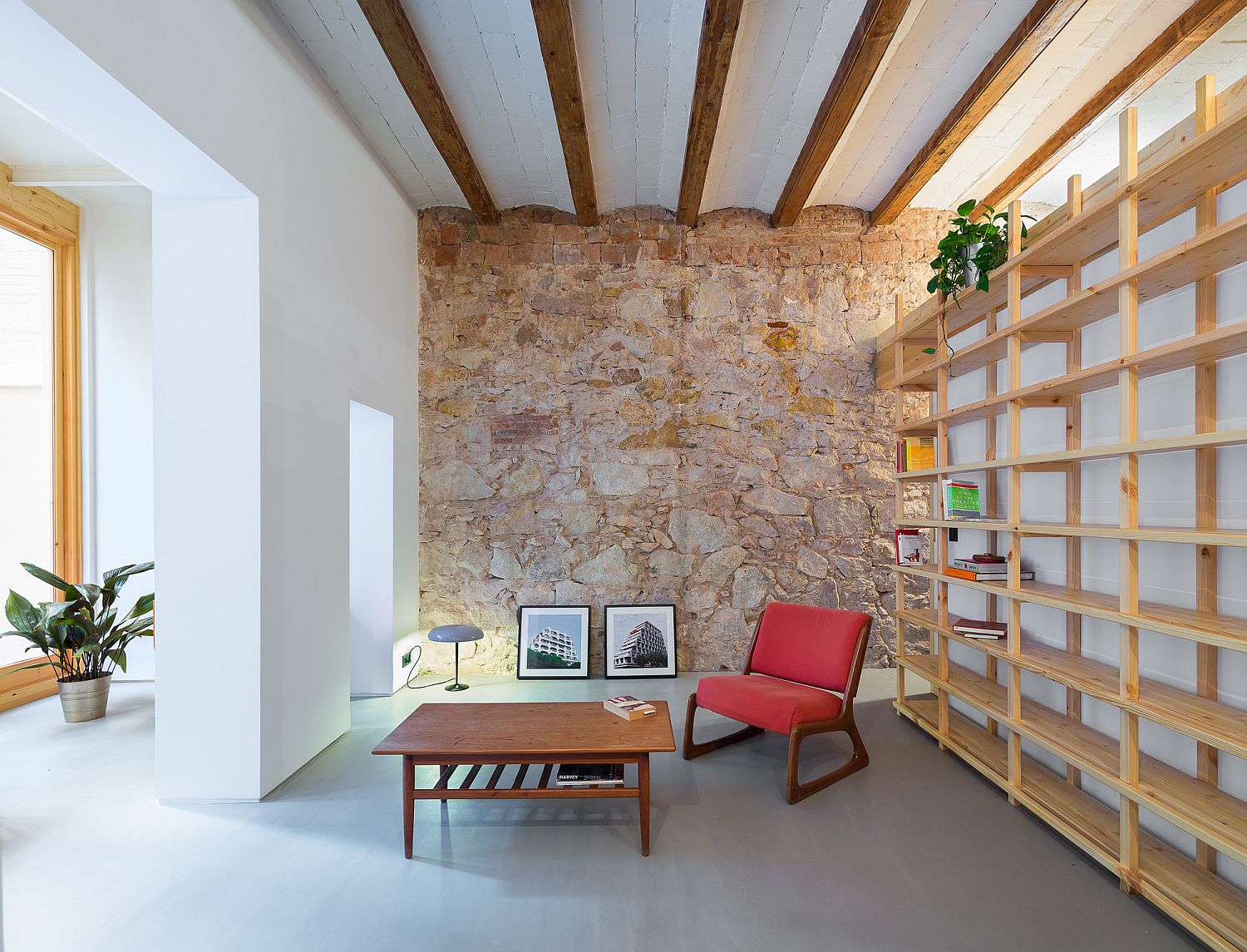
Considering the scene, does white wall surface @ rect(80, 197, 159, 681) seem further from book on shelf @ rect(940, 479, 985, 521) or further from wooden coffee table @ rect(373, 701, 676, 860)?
book on shelf @ rect(940, 479, 985, 521)

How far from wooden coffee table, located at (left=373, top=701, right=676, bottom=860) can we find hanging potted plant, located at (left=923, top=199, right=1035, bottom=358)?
2.41 meters

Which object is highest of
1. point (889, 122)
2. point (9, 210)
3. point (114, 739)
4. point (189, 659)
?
point (889, 122)

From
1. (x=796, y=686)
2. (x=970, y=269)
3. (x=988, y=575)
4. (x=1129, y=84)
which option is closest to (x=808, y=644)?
(x=796, y=686)

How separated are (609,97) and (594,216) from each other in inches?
50.2

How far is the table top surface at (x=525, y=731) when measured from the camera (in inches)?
94.0

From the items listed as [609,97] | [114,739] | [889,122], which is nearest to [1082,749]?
[889,122]

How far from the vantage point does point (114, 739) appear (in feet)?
11.5

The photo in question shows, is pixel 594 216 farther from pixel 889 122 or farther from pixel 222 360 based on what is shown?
pixel 222 360

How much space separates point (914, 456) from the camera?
13.4ft

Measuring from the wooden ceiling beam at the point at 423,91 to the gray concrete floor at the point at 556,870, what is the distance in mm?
3382

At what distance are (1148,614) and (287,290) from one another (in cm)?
363

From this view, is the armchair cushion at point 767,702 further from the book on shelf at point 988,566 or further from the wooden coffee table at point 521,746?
the book on shelf at point 988,566

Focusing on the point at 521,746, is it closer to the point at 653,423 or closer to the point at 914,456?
the point at 653,423

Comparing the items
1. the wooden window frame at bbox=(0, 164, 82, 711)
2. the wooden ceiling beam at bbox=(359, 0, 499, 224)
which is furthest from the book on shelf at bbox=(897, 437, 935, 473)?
the wooden window frame at bbox=(0, 164, 82, 711)
